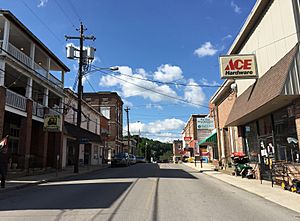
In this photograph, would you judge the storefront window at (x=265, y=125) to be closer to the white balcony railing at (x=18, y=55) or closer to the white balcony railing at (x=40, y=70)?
the white balcony railing at (x=18, y=55)

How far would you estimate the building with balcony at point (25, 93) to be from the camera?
18.8 m

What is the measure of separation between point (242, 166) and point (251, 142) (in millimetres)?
2016

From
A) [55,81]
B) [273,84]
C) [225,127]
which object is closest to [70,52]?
[55,81]

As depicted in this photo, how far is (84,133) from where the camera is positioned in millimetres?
34281

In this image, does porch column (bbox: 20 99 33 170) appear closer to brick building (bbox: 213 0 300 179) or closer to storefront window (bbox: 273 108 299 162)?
brick building (bbox: 213 0 300 179)

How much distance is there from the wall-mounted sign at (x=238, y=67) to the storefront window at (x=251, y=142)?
3847 millimetres

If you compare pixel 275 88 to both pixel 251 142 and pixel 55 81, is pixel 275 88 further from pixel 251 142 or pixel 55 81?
pixel 55 81

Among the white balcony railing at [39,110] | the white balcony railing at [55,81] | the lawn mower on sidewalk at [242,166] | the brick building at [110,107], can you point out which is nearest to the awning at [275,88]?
the lawn mower on sidewalk at [242,166]

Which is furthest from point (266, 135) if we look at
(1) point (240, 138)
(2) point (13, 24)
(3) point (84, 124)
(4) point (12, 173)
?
(3) point (84, 124)

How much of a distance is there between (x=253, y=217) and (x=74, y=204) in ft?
16.5

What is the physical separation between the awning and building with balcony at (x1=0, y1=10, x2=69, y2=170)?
13.8 m

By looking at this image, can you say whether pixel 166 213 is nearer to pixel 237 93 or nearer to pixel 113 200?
pixel 113 200

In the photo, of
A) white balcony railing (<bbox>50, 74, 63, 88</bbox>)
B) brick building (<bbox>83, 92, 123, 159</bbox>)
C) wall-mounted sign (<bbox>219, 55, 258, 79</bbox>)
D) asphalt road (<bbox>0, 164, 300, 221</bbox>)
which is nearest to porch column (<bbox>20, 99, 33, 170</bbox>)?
white balcony railing (<bbox>50, 74, 63, 88</bbox>)

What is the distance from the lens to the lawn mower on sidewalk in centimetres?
1759
